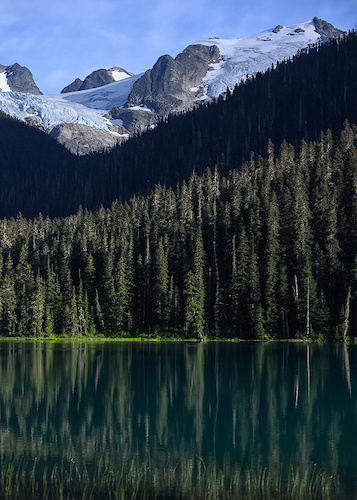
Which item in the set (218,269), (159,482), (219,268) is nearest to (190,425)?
(159,482)

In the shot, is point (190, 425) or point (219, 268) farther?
point (219, 268)

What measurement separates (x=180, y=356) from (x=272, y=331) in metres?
38.7

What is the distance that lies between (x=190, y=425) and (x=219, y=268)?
96.0 metres

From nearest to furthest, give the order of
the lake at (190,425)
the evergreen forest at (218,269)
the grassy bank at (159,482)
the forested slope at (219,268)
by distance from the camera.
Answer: the grassy bank at (159,482) < the lake at (190,425) < the evergreen forest at (218,269) < the forested slope at (219,268)

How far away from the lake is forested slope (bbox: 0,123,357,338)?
47460mm

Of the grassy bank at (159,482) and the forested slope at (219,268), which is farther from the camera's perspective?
the forested slope at (219,268)

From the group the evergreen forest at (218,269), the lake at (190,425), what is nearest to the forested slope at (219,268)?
the evergreen forest at (218,269)

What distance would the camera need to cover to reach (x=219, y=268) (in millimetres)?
127188

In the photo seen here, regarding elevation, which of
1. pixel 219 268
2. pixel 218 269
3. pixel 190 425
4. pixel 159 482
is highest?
pixel 219 268

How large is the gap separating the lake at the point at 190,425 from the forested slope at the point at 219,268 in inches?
1868

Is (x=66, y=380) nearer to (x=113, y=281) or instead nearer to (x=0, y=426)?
(x=0, y=426)

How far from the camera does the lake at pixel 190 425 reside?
22.6 metres

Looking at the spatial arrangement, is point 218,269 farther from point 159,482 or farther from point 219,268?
point 159,482

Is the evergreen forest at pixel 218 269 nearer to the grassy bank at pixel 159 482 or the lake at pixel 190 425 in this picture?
the lake at pixel 190 425
